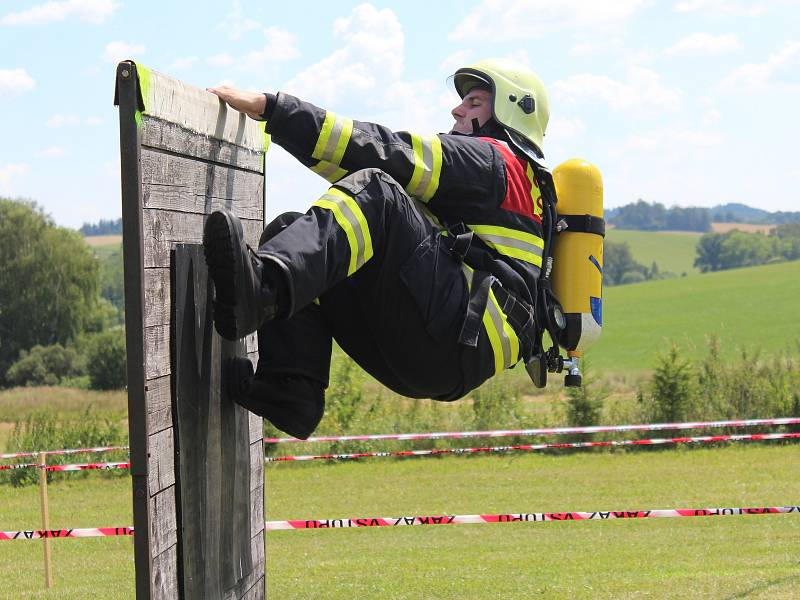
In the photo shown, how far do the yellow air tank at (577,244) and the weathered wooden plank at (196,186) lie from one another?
3.91 ft

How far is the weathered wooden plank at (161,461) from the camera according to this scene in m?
3.11

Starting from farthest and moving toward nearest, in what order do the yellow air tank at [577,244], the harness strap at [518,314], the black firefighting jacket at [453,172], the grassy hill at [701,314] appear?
the grassy hill at [701,314] → the yellow air tank at [577,244] → the harness strap at [518,314] → the black firefighting jacket at [453,172]

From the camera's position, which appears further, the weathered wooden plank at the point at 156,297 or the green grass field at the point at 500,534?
the green grass field at the point at 500,534

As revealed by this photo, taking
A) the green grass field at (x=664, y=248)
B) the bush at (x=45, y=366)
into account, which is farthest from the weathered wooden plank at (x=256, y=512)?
the green grass field at (x=664, y=248)

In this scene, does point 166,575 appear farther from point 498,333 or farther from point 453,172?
point 453,172

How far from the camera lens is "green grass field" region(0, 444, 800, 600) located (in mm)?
7629

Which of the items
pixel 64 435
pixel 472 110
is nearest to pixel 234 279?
pixel 472 110

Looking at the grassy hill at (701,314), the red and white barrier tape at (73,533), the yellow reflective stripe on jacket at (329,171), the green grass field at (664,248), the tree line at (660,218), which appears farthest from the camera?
the tree line at (660,218)

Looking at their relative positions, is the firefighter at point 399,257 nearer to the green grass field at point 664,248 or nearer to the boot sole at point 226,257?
the boot sole at point 226,257

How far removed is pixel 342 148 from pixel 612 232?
107 metres

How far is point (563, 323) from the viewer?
4.36 m

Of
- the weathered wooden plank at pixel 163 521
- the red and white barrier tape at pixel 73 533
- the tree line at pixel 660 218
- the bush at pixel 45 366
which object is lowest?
the bush at pixel 45 366

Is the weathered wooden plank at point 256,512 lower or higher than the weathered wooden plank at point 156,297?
lower

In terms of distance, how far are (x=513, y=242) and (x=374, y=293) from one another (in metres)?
0.64
